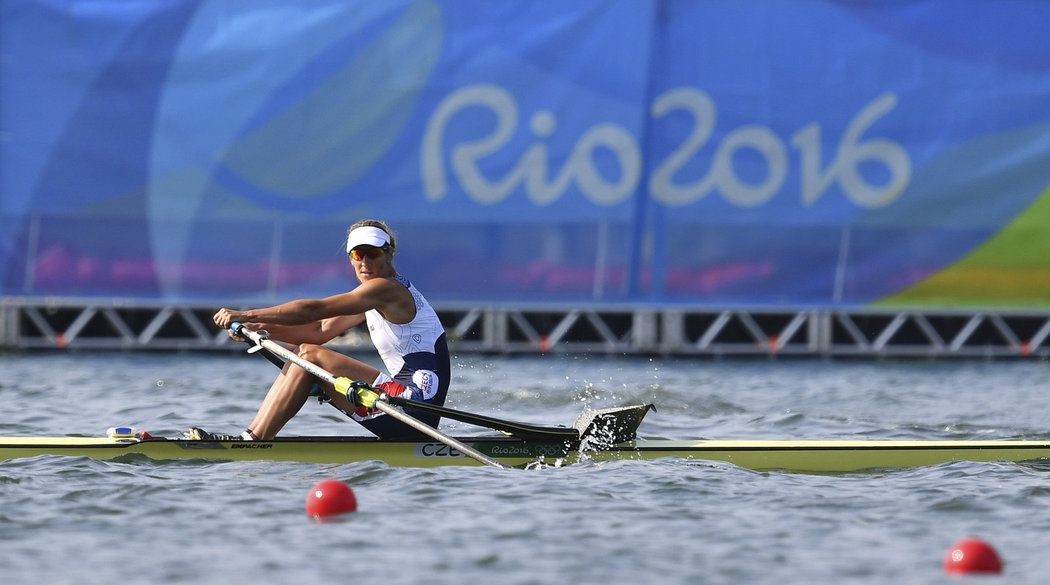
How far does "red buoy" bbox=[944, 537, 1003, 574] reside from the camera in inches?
252

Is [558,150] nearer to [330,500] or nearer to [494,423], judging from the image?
[494,423]

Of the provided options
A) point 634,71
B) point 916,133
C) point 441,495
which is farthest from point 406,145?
point 441,495

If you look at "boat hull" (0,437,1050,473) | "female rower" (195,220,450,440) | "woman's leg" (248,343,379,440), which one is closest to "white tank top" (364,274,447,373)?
"female rower" (195,220,450,440)

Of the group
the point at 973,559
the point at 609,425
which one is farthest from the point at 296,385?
the point at 973,559

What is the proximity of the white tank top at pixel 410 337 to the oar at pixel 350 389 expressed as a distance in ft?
1.17

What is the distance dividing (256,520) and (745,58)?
1194 cm

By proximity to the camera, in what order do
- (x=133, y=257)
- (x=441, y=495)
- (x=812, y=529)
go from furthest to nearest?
(x=133, y=257), (x=441, y=495), (x=812, y=529)

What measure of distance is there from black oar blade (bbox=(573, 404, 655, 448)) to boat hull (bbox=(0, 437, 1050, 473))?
6cm

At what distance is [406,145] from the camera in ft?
59.4

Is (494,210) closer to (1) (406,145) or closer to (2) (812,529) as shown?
(1) (406,145)

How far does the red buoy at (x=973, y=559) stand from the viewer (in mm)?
6402

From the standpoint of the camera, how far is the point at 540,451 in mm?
9055

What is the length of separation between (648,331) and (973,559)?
473 inches

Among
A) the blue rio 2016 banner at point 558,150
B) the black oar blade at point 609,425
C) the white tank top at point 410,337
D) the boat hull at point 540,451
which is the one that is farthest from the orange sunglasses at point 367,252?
the blue rio 2016 banner at point 558,150
